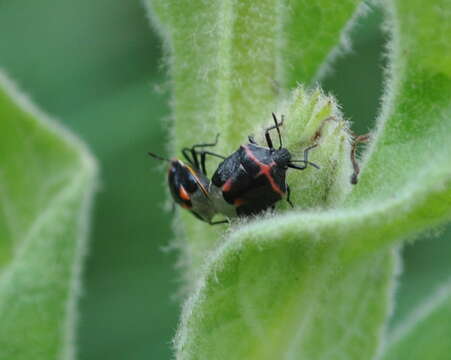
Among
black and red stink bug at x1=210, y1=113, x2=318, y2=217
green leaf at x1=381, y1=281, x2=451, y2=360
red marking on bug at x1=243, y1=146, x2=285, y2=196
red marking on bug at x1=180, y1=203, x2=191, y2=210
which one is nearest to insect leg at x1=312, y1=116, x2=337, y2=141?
black and red stink bug at x1=210, y1=113, x2=318, y2=217

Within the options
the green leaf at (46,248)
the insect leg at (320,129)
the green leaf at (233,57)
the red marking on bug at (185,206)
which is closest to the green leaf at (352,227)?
the insect leg at (320,129)

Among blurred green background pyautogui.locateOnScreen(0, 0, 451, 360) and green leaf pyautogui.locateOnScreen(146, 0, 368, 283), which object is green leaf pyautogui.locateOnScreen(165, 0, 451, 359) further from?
blurred green background pyautogui.locateOnScreen(0, 0, 451, 360)

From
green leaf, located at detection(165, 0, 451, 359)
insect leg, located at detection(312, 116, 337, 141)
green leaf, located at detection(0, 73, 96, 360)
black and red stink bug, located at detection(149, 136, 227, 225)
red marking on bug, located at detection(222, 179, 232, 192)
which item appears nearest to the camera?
green leaf, located at detection(165, 0, 451, 359)

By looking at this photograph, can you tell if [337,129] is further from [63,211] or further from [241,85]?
[63,211]

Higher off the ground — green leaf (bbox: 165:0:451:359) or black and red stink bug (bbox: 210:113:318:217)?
black and red stink bug (bbox: 210:113:318:217)

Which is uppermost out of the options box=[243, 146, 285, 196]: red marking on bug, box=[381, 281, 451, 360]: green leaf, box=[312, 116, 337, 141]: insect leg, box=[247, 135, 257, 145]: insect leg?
box=[247, 135, 257, 145]: insect leg

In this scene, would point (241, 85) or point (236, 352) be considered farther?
point (241, 85)

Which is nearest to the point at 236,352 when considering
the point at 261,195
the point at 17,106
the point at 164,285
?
the point at 261,195
